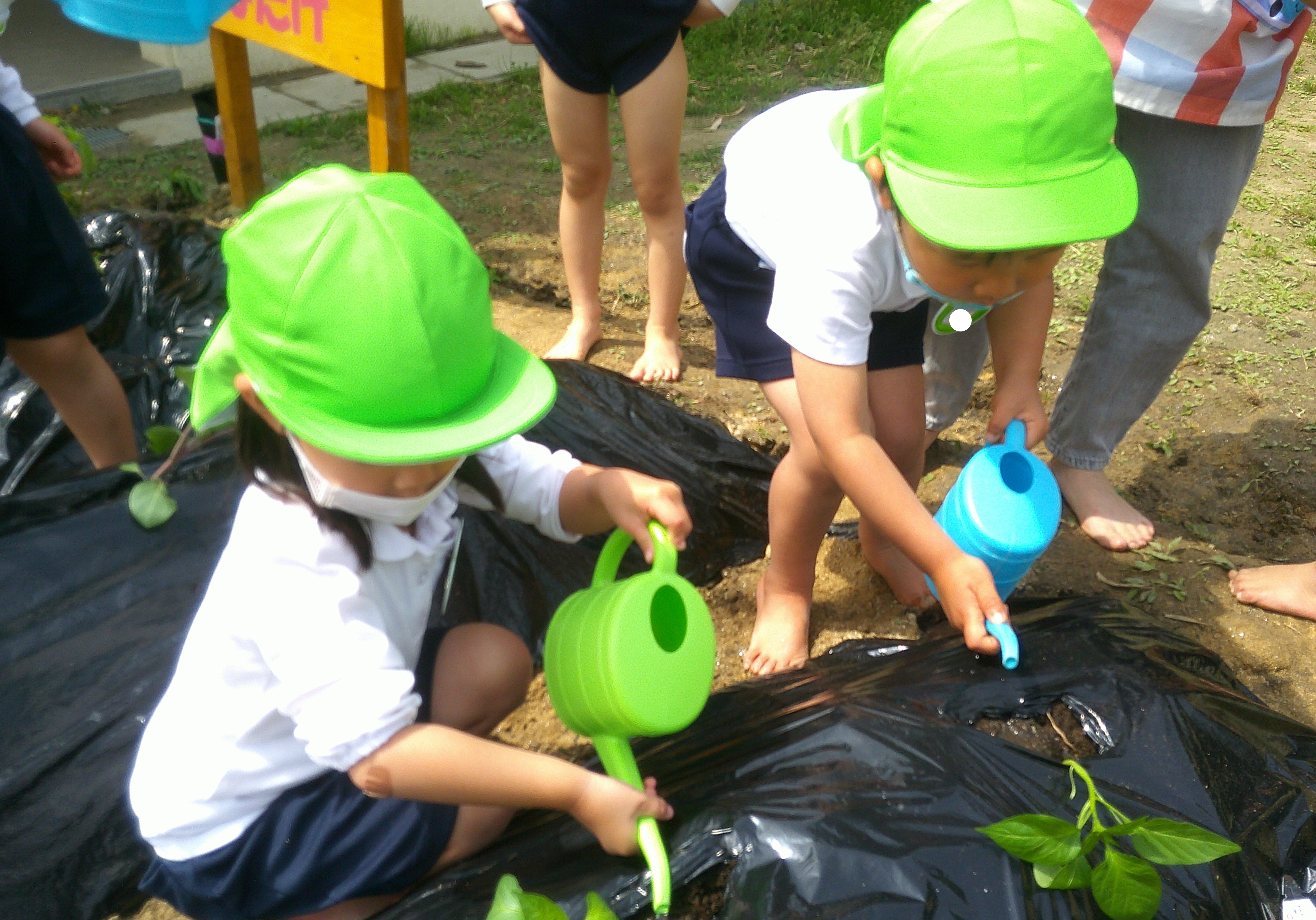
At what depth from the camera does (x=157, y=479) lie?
5.39ft

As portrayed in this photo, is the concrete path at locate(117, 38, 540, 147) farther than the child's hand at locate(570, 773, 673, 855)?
Yes

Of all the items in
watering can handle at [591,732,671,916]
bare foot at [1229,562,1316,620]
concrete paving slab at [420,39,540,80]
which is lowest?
concrete paving slab at [420,39,540,80]

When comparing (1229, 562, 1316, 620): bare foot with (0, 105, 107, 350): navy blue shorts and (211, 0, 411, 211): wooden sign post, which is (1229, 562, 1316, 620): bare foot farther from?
(0, 105, 107, 350): navy blue shorts

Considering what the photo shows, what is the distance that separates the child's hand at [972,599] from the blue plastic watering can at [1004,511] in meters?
0.07

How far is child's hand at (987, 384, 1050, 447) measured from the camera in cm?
161

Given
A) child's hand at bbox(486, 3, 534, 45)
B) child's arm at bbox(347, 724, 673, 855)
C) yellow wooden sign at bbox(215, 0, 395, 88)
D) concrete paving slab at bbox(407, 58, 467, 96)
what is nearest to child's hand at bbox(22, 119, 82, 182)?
yellow wooden sign at bbox(215, 0, 395, 88)

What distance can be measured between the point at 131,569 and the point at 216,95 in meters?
2.31

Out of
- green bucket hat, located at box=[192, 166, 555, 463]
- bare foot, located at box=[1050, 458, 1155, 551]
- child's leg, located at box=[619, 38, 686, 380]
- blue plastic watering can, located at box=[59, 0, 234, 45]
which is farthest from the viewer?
child's leg, located at box=[619, 38, 686, 380]

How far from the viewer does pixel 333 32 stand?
2375 millimetres

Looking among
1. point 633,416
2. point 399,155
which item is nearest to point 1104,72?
point 633,416

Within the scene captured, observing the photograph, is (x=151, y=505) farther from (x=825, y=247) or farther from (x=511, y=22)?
(x=511, y=22)

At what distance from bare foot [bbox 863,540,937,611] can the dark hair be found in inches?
42.1

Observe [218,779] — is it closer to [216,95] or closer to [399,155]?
[399,155]

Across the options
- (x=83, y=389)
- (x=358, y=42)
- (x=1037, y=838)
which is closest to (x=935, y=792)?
(x=1037, y=838)
